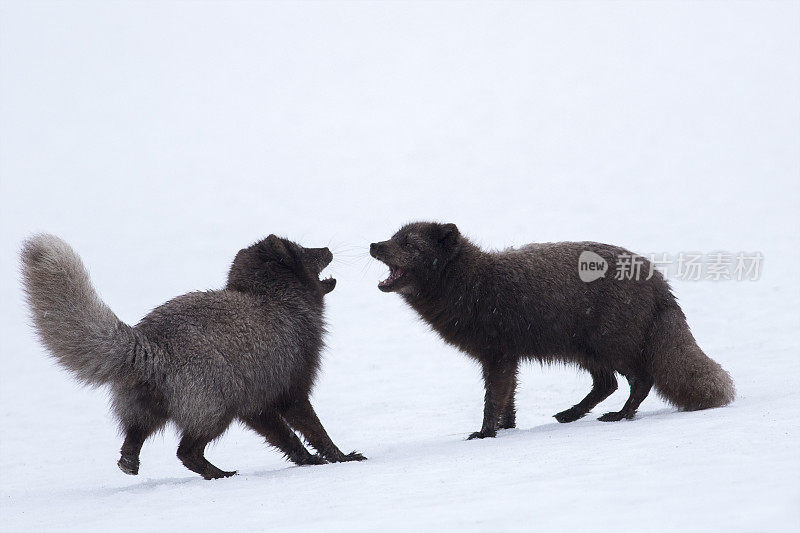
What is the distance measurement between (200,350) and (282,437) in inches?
54.2

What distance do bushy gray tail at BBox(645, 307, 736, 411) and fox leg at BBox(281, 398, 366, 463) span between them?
3.09m

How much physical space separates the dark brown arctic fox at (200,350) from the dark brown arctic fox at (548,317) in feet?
4.47

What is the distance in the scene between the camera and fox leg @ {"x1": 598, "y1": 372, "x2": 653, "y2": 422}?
8648mm

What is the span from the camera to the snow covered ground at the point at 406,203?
5.59m

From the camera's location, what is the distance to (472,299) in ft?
28.5

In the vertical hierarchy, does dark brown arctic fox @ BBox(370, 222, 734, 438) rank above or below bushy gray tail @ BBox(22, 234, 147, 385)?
below

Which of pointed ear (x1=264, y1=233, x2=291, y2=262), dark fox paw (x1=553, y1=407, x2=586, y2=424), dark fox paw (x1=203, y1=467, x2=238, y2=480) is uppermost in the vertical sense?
pointed ear (x1=264, y1=233, x2=291, y2=262)

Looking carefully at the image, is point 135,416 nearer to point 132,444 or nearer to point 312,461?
point 132,444

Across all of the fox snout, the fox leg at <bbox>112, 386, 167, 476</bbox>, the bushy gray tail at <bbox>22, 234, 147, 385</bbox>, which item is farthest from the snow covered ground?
the fox snout

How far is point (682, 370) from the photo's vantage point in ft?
28.0

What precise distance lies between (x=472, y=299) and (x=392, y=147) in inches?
998

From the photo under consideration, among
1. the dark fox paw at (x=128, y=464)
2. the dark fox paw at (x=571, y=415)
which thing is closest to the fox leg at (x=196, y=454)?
the dark fox paw at (x=128, y=464)

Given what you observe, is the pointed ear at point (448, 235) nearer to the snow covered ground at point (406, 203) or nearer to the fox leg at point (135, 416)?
the snow covered ground at point (406, 203)

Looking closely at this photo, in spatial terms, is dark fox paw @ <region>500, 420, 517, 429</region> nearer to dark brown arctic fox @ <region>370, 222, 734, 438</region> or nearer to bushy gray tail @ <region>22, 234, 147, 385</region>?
dark brown arctic fox @ <region>370, 222, 734, 438</region>
